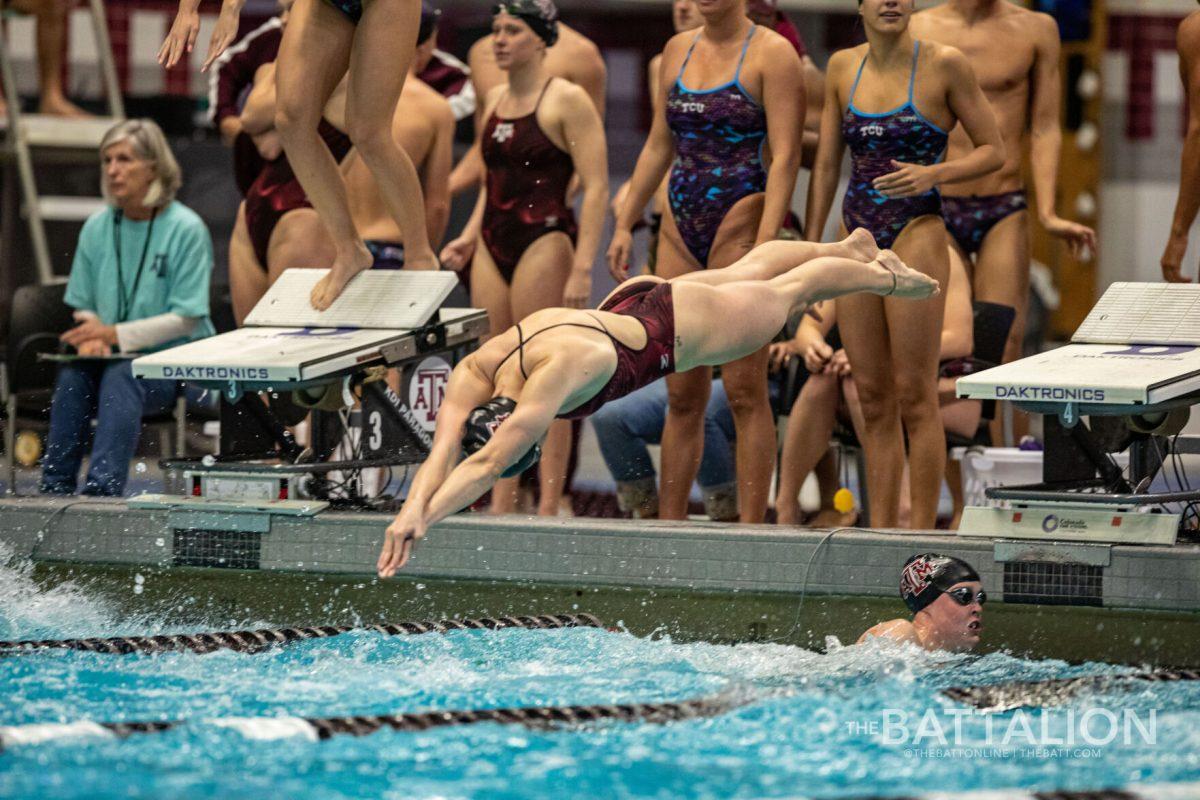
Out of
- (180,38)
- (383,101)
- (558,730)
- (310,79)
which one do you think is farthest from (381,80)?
(558,730)

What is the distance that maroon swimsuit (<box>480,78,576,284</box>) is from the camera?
5953 mm

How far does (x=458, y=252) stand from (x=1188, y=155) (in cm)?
273

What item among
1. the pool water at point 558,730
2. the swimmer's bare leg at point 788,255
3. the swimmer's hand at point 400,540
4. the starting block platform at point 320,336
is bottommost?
the pool water at point 558,730

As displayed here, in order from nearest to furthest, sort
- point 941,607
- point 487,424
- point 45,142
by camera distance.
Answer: point 487,424
point 941,607
point 45,142

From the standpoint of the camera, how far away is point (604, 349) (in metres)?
4.31

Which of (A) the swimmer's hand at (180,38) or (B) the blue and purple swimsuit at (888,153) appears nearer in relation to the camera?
(A) the swimmer's hand at (180,38)

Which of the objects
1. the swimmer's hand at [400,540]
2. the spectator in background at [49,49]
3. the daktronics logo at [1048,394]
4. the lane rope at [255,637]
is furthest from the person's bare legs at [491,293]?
the spectator in background at [49,49]

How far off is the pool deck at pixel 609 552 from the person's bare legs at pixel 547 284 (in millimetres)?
705

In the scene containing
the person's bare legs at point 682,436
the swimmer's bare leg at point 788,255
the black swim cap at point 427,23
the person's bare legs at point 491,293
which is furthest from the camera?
the black swim cap at point 427,23

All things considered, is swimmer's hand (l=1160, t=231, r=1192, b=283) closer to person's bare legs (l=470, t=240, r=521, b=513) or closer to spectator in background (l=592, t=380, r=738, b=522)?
spectator in background (l=592, t=380, r=738, b=522)

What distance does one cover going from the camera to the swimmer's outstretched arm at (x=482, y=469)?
380cm

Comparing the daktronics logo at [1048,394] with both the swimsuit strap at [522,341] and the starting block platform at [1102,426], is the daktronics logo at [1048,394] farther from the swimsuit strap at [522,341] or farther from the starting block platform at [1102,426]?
the swimsuit strap at [522,341]

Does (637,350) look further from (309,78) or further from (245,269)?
(245,269)

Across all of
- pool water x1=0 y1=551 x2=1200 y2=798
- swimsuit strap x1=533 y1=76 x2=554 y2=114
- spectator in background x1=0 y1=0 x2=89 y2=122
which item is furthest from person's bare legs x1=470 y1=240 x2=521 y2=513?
spectator in background x1=0 y1=0 x2=89 y2=122
